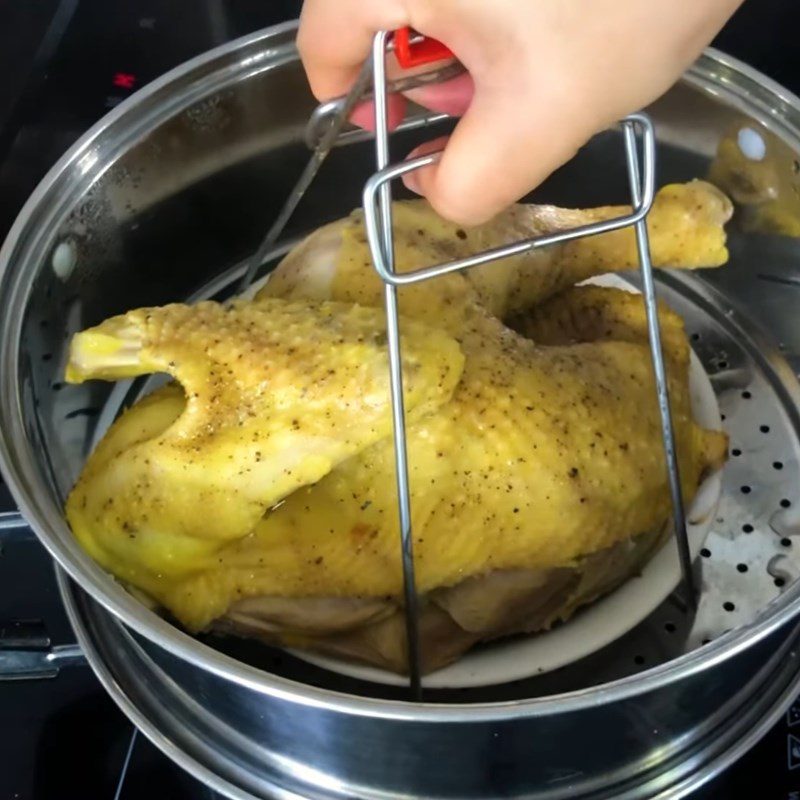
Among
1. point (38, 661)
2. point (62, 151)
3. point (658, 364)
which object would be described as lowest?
point (38, 661)

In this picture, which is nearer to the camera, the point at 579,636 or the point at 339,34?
the point at 339,34

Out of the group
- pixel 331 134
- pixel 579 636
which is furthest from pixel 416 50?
pixel 579 636

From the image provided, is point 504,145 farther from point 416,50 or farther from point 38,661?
point 38,661

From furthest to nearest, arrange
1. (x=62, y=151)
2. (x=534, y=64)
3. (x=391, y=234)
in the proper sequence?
(x=62, y=151), (x=391, y=234), (x=534, y=64)

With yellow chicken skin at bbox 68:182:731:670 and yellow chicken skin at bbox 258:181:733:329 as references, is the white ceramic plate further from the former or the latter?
yellow chicken skin at bbox 258:181:733:329

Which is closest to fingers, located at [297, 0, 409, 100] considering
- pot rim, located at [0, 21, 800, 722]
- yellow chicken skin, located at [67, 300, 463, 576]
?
yellow chicken skin, located at [67, 300, 463, 576]

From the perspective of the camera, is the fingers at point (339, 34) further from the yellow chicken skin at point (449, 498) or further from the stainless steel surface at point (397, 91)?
the yellow chicken skin at point (449, 498)

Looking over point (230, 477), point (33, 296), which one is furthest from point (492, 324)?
point (33, 296)
